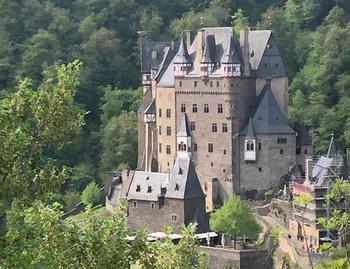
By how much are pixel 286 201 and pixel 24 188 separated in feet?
112

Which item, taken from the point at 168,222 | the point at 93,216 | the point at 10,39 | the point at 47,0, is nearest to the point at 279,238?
the point at 168,222

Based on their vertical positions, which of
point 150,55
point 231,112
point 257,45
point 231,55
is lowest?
point 231,112

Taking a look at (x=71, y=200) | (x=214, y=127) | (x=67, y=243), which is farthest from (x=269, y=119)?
(x=67, y=243)

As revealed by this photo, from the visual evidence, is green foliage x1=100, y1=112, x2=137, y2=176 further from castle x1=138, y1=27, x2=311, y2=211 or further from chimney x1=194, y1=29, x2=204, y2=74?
chimney x1=194, y1=29, x2=204, y2=74

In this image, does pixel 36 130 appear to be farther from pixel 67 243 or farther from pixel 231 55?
pixel 231 55

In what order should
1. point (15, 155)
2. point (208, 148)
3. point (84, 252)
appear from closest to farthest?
point (15, 155) → point (84, 252) → point (208, 148)

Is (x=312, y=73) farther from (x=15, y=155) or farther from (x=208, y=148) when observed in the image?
(x=15, y=155)

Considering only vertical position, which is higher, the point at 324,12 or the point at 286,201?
the point at 324,12

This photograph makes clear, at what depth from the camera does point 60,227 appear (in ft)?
49.4

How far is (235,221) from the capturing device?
44.8 meters

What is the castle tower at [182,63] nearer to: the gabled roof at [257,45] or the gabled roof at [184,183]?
the gabled roof at [257,45]

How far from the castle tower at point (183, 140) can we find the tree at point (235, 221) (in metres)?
6.18

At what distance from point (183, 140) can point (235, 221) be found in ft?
26.3

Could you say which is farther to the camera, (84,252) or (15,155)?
(84,252)
